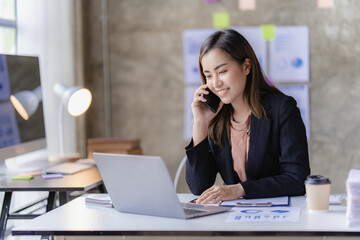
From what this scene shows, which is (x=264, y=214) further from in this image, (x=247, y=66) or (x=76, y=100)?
(x=76, y=100)

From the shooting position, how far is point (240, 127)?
2525 mm

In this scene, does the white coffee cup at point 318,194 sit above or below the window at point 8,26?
below

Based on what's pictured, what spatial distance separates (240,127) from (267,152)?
0.18 meters

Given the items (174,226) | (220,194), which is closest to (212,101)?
(220,194)

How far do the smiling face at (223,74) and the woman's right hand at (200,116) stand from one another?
6 centimetres

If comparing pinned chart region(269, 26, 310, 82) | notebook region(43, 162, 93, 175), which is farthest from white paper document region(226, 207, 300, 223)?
pinned chart region(269, 26, 310, 82)

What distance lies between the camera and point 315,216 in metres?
1.81

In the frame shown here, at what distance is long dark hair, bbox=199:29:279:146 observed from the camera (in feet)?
8.04

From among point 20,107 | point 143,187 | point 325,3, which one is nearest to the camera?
point 143,187

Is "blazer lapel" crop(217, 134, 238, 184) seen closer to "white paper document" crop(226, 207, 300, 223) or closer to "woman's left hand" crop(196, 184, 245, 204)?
"woman's left hand" crop(196, 184, 245, 204)

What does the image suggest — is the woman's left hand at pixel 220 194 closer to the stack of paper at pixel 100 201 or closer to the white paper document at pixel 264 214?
the white paper document at pixel 264 214

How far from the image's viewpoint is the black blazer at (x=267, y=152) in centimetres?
234

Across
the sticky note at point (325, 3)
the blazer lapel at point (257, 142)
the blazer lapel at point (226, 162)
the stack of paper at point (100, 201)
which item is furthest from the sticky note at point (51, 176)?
the sticky note at point (325, 3)

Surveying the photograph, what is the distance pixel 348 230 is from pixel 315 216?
22 cm
